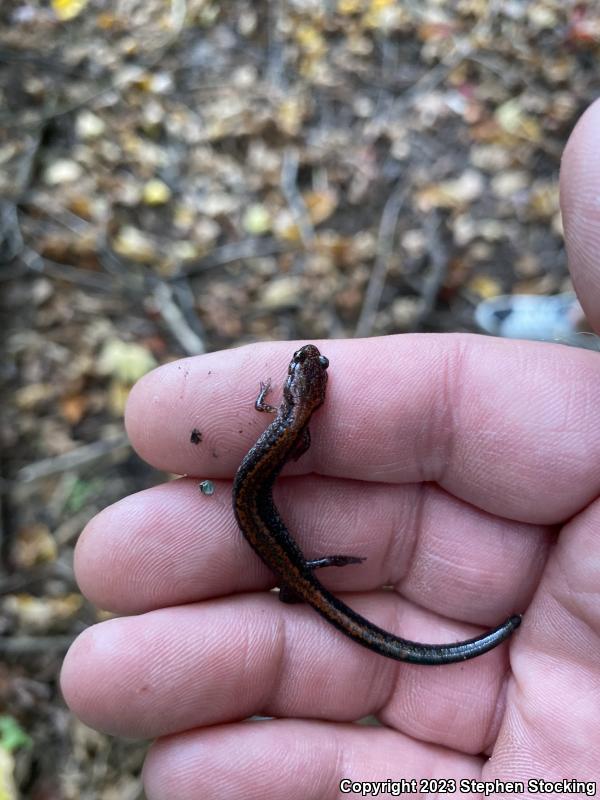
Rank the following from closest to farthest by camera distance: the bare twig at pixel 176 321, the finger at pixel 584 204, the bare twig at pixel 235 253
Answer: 1. the finger at pixel 584 204
2. the bare twig at pixel 176 321
3. the bare twig at pixel 235 253

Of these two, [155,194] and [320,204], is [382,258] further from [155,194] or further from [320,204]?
[155,194]

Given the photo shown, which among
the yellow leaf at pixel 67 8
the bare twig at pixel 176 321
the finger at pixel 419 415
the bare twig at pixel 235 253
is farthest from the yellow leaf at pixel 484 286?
A: the yellow leaf at pixel 67 8

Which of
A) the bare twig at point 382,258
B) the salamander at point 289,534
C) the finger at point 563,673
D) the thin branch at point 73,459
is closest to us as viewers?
the finger at point 563,673

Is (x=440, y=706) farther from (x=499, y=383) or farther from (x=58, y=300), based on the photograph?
(x=58, y=300)

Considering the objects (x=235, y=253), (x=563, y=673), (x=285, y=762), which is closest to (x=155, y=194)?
(x=235, y=253)

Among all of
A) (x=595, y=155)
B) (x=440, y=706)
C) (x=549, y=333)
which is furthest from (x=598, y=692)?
(x=549, y=333)

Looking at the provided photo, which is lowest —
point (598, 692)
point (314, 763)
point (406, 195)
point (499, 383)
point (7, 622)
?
point (7, 622)

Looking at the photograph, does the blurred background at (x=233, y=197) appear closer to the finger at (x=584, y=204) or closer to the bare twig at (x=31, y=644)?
the bare twig at (x=31, y=644)
